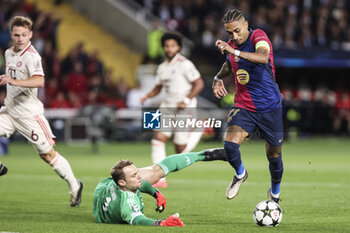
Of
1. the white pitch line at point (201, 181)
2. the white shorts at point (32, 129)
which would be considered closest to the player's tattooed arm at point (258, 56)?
the white shorts at point (32, 129)

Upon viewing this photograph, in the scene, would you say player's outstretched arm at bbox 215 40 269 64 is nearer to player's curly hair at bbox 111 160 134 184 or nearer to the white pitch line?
player's curly hair at bbox 111 160 134 184

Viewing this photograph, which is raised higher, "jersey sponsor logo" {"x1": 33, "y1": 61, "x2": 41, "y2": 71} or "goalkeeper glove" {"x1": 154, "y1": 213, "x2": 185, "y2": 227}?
"jersey sponsor logo" {"x1": 33, "y1": 61, "x2": 41, "y2": 71}

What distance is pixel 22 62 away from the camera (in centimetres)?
970

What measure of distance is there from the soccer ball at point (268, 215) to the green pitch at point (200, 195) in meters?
0.09

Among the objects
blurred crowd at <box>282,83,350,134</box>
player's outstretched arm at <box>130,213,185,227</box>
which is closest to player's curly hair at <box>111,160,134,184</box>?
player's outstretched arm at <box>130,213,185,227</box>

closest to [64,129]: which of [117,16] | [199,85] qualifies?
[117,16]

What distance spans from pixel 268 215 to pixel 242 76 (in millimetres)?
1815

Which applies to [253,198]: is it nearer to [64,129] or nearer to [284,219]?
[284,219]

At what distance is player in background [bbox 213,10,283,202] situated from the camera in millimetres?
8703

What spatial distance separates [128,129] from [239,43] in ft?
56.7

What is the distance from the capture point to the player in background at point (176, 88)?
12562 mm

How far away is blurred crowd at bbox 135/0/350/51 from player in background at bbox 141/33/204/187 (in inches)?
612

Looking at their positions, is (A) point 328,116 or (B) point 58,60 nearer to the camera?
(B) point 58,60

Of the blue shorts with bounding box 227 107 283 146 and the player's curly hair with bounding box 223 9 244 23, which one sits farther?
the blue shorts with bounding box 227 107 283 146
